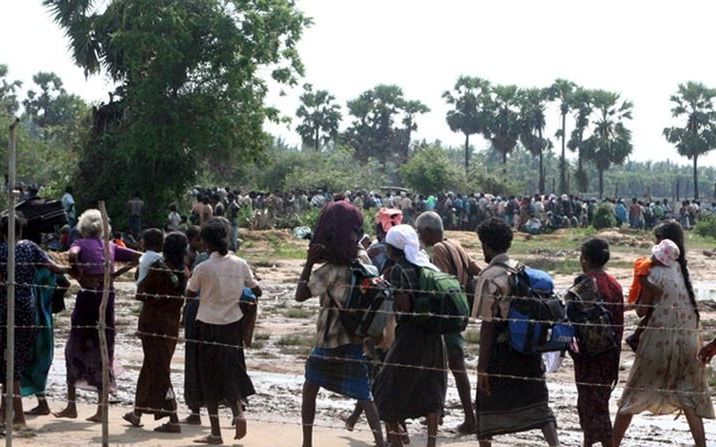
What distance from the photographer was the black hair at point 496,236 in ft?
25.0

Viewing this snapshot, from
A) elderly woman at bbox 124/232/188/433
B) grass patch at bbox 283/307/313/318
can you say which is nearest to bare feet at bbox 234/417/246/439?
elderly woman at bbox 124/232/188/433

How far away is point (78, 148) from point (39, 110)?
68786 mm

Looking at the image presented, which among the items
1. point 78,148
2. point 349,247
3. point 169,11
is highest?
point 169,11

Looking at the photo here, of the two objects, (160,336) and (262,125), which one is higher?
Result: (262,125)

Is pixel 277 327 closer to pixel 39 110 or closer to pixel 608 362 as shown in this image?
pixel 608 362

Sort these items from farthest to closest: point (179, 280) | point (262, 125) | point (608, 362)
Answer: point (262, 125) < point (179, 280) < point (608, 362)

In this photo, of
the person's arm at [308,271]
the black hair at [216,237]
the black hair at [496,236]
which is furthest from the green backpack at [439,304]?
the black hair at [216,237]

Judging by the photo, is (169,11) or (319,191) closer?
(169,11)

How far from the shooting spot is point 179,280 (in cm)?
904

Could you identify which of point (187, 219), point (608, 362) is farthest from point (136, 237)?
point (608, 362)

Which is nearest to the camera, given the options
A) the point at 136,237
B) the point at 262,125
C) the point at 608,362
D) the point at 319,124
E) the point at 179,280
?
the point at 608,362

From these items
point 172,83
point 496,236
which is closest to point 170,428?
point 496,236

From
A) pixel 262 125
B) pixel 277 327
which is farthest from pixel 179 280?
pixel 262 125

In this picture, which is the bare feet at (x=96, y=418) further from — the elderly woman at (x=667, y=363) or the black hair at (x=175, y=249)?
the elderly woman at (x=667, y=363)
